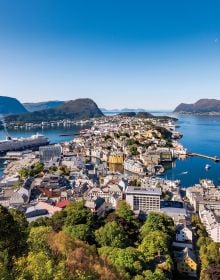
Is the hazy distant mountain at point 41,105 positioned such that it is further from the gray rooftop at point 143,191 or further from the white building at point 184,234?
the white building at point 184,234

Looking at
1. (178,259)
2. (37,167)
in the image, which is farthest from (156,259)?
(37,167)

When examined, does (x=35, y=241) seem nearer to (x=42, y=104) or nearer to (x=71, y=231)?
(x=71, y=231)

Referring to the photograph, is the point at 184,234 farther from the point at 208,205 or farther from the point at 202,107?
the point at 202,107

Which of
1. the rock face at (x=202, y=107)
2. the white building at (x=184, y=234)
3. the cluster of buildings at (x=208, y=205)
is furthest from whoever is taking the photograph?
the rock face at (x=202, y=107)

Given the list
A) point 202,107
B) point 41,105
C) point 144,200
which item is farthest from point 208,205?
point 41,105

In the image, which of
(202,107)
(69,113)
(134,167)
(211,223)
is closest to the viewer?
(211,223)

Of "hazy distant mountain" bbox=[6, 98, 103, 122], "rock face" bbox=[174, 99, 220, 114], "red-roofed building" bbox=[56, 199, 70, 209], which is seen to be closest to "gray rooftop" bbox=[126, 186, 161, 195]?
"red-roofed building" bbox=[56, 199, 70, 209]

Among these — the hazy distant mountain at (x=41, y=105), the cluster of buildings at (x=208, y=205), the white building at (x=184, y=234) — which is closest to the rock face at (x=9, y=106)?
the hazy distant mountain at (x=41, y=105)
